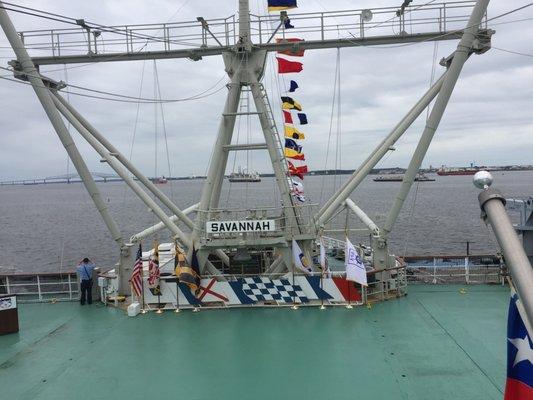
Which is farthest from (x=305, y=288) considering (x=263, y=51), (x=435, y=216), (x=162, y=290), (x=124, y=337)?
(x=435, y=216)

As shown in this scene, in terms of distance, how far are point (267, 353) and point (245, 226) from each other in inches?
168

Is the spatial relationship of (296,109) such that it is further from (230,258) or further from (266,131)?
(230,258)

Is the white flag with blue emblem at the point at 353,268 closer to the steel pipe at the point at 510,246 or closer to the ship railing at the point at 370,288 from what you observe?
the ship railing at the point at 370,288

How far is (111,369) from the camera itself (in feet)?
29.6

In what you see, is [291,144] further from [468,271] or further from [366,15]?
[468,271]

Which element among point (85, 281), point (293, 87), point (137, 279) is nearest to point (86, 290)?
point (85, 281)

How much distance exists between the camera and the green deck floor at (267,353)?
26.2ft

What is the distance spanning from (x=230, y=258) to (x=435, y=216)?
4784 centimetres

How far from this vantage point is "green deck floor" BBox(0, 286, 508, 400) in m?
8.00

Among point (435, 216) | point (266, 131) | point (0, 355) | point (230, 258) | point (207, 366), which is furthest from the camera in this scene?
point (435, 216)

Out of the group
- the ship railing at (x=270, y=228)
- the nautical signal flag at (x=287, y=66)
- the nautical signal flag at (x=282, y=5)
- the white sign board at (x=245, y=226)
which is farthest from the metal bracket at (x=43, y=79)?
the nautical signal flag at (x=287, y=66)

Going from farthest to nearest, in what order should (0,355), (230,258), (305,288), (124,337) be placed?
(230,258), (305,288), (124,337), (0,355)

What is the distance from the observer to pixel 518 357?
3211 mm

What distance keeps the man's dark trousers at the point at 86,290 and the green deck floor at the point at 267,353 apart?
70 centimetres
